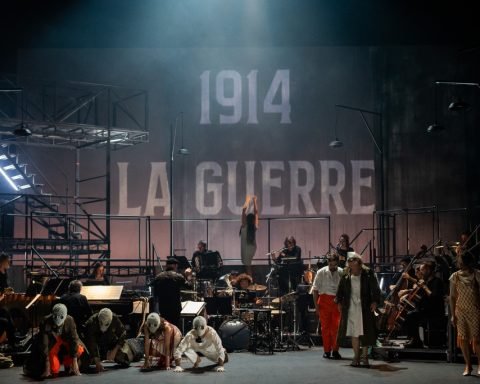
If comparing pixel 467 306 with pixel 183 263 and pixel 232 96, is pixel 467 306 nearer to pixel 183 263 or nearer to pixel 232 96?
pixel 183 263

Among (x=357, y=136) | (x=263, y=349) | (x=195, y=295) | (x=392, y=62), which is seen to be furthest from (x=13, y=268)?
(x=392, y=62)

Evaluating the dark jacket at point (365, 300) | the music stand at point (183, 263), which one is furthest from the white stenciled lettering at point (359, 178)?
the dark jacket at point (365, 300)

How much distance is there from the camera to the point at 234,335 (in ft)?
47.5

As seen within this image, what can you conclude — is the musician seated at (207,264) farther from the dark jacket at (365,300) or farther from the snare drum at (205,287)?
the dark jacket at (365,300)

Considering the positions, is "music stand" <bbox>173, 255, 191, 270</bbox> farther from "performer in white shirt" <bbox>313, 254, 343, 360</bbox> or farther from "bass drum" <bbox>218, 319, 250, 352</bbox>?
"performer in white shirt" <bbox>313, 254, 343, 360</bbox>

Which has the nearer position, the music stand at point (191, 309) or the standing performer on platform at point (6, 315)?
the standing performer on platform at point (6, 315)

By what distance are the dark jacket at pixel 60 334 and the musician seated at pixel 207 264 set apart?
250 inches

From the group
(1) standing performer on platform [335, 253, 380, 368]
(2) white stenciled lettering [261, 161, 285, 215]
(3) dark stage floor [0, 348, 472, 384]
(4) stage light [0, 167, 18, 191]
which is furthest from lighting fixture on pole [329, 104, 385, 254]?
(1) standing performer on platform [335, 253, 380, 368]

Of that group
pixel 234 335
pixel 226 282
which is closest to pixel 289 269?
pixel 226 282

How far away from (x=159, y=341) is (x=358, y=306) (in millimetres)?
3168

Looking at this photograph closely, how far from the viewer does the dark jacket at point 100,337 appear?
1178 centimetres

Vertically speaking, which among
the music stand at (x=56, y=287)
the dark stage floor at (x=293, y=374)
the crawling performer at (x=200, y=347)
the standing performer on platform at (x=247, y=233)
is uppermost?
the standing performer on platform at (x=247, y=233)

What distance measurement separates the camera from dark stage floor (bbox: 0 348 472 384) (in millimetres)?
10297

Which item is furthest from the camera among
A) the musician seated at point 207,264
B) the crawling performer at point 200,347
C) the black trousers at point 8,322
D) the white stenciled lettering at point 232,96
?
the white stenciled lettering at point 232,96
